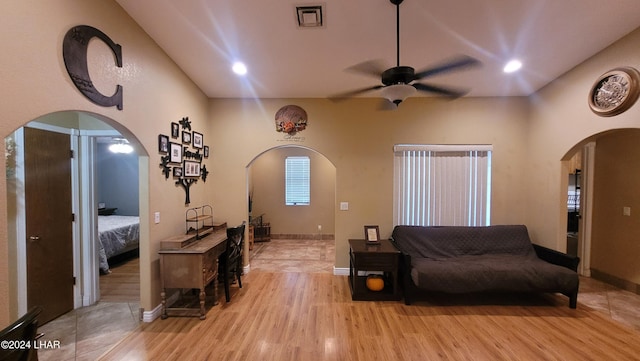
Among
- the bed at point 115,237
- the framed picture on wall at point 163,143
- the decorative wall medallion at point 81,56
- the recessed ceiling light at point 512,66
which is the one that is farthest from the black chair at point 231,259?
the recessed ceiling light at point 512,66

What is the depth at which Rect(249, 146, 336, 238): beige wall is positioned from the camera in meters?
6.50

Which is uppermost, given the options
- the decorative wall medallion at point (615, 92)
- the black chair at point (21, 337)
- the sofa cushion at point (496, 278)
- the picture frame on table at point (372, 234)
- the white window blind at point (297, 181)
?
the decorative wall medallion at point (615, 92)

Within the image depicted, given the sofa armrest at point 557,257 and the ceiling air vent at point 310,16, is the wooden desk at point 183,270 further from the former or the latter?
the sofa armrest at point 557,257

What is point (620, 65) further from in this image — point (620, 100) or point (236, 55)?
point (236, 55)

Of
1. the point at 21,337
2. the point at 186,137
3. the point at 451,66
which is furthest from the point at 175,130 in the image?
the point at 451,66

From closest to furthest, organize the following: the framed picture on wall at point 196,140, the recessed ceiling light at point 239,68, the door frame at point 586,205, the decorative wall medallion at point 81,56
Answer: the decorative wall medallion at point 81,56
the recessed ceiling light at point 239,68
the framed picture on wall at point 196,140
the door frame at point 586,205

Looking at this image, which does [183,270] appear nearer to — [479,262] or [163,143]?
[163,143]

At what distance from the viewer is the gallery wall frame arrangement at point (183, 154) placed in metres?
2.86

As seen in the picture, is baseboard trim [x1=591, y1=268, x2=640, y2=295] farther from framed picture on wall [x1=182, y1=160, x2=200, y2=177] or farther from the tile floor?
framed picture on wall [x1=182, y1=160, x2=200, y2=177]

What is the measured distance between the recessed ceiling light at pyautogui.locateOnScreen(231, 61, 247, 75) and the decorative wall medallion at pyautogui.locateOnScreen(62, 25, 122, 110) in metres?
1.22

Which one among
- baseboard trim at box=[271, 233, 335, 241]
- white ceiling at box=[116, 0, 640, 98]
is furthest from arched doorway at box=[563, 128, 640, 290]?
baseboard trim at box=[271, 233, 335, 241]

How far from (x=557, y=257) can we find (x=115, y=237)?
679 cm

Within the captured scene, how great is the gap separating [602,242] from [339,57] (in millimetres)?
4853

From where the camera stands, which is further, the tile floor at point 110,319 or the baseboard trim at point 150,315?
the baseboard trim at point 150,315
